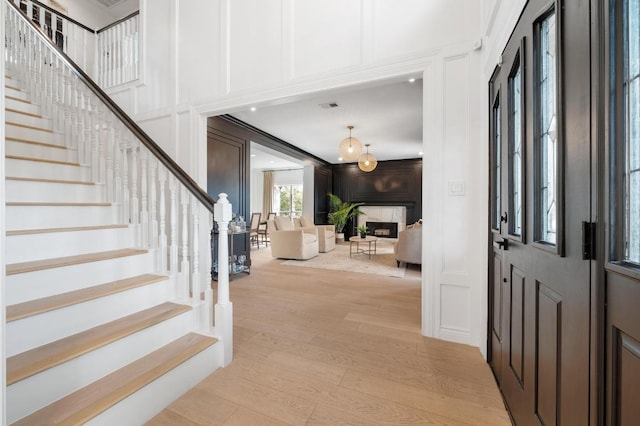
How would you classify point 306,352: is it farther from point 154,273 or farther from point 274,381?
point 154,273

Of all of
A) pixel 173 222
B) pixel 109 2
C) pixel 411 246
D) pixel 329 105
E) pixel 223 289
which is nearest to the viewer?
pixel 223 289

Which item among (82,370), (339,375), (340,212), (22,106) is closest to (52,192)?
(22,106)

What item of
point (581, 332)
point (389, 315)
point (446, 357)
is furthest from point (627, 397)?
point (389, 315)

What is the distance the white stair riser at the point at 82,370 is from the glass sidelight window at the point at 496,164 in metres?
2.24

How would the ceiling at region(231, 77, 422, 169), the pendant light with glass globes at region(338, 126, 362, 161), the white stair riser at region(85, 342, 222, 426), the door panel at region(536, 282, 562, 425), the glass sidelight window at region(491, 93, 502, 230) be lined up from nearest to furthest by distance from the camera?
the door panel at region(536, 282, 562, 425)
the white stair riser at region(85, 342, 222, 426)
the glass sidelight window at region(491, 93, 502, 230)
the ceiling at region(231, 77, 422, 169)
the pendant light with glass globes at region(338, 126, 362, 161)

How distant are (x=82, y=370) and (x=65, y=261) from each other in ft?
2.45

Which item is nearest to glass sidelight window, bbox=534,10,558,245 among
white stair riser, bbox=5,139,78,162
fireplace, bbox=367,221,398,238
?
white stair riser, bbox=5,139,78,162

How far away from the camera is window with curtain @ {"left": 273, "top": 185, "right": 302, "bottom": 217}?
10.9m

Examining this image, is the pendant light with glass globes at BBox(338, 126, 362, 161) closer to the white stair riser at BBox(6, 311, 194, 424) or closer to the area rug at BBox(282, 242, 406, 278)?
the area rug at BBox(282, 242, 406, 278)

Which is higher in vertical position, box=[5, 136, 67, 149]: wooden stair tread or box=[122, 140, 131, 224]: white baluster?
box=[5, 136, 67, 149]: wooden stair tread

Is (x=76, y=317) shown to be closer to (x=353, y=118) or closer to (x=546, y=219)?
(x=546, y=219)

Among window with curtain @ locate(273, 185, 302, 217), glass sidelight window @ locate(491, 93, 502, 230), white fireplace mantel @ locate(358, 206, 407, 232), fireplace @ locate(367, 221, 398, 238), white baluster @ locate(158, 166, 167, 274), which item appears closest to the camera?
glass sidelight window @ locate(491, 93, 502, 230)

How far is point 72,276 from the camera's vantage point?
165 cm

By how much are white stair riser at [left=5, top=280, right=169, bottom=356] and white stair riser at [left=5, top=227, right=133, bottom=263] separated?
1.82 ft
